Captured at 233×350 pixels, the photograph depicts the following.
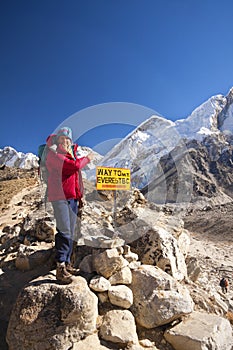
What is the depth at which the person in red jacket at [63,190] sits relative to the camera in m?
3.20

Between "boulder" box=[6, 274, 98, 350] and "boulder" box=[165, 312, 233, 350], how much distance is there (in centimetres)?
107

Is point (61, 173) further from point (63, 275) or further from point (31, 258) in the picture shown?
point (31, 258)

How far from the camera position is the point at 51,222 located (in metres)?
5.25

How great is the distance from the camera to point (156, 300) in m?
3.33

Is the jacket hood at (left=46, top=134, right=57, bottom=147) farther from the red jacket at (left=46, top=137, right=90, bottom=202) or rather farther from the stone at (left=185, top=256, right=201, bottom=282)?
the stone at (left=185, top=256, right=201, bottom=282)

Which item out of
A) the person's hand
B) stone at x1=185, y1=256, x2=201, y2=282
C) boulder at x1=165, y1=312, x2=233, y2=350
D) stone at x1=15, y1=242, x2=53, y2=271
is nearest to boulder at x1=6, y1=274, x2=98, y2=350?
boulder at x1=165, y1=312, x2=233, y2=350

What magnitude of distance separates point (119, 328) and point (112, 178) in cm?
253

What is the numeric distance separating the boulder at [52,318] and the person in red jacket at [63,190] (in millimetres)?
286

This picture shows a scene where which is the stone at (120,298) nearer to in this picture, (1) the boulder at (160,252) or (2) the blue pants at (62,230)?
(2) the blue pants at (62,230)

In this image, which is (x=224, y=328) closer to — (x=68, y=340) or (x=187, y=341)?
(x=187, y=341)

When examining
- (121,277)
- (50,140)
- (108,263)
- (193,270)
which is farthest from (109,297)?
(193,270)

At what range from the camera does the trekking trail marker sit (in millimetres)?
4543

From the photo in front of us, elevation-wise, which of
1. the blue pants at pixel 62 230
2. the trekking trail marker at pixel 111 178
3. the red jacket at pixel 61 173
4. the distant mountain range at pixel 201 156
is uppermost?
the distant mountain range at pixel 201 156

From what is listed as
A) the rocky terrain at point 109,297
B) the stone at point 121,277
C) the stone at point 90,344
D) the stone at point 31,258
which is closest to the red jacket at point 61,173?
the rocky terrain at point 109,297
